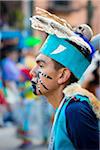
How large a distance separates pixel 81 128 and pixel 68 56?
17.2 inches

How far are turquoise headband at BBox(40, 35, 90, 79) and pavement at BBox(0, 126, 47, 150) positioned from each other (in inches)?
223

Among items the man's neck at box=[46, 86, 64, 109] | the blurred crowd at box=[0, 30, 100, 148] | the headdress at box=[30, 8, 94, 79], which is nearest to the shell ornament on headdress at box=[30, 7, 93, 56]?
the headdress at box=[30, 8, 94, 79]

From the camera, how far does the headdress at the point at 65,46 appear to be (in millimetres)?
2793

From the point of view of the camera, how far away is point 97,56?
2887 millimetres

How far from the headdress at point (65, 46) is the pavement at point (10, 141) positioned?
566 cm

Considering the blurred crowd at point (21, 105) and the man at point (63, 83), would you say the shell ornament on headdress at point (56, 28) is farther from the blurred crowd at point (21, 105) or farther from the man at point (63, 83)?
the blurred crowd at point (21, 105)

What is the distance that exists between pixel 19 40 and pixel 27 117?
180 cm

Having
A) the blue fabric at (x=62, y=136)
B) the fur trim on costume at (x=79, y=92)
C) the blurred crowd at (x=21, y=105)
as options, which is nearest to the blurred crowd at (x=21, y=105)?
the blurred crowd at (x=21, y=105)

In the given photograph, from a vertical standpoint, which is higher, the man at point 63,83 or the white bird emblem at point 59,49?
the white bird emblem at point 59,49

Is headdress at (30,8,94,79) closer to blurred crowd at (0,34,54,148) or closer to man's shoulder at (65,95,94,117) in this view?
man's shoulder at (65,95,94,117)

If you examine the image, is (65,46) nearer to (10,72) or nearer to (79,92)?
(79,92)

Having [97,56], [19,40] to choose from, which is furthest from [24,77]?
[97,56]

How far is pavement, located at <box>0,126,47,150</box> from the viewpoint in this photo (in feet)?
27.8

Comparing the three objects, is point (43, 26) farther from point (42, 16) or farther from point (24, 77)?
point (24, 77)
